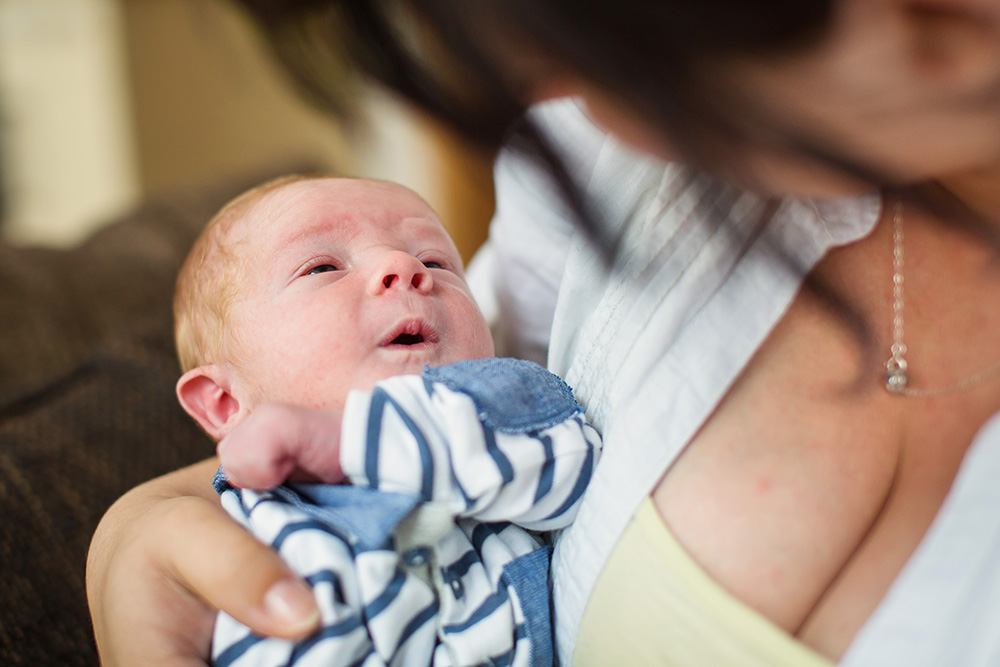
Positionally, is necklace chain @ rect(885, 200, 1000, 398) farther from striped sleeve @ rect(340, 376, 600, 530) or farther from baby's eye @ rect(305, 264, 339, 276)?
baby's eye @ rect(305, 264, 339, 276)

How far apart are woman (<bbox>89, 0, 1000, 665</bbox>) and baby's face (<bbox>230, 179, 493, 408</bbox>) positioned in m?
0.11

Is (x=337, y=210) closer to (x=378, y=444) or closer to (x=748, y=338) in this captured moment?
(x=378, y=444)

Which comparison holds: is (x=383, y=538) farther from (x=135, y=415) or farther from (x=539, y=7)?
(x=135, y=415)

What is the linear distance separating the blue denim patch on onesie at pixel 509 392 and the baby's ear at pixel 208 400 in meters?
0.24

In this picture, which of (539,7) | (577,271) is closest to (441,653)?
(577,271)

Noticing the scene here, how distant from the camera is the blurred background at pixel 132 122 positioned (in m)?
2.92

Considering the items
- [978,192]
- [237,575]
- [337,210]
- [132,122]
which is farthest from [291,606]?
[132,122]

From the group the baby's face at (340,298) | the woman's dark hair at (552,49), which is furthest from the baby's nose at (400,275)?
the woman's dark hair at (552,49)

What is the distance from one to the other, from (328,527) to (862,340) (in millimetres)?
417

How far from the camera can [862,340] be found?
574 mm

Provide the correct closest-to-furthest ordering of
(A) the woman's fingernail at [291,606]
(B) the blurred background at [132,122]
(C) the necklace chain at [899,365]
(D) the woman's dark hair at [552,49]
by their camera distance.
→ 1. (D) the woman's dark hair at [552,49]
2. (A) the woman's fingernail at [291,606]
3. (C) the necklace chain at [899,365]
4. (B) the blurred background at [132,122]

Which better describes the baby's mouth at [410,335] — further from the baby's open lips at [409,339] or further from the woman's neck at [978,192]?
the woman's neck at [978,192]

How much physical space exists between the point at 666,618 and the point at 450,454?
186 mm

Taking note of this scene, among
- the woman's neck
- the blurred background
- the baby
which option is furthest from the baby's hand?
the blurred background
